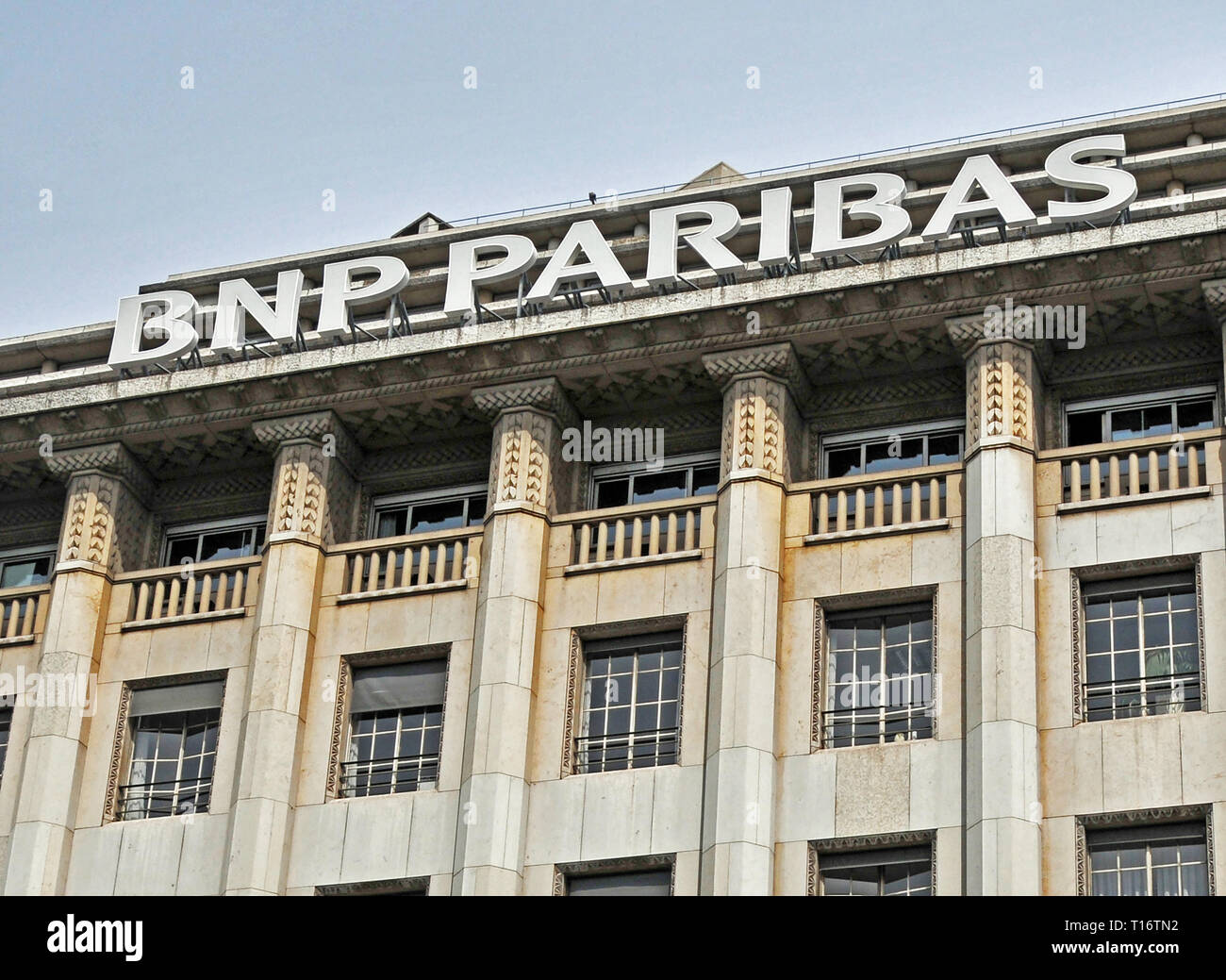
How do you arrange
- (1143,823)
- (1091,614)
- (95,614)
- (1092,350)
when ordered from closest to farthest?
(1143,823) → (1091,614) → (1092,350) → (95,614)

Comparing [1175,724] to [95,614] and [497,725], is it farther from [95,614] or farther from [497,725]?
[95,614]

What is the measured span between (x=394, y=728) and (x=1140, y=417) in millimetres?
13387

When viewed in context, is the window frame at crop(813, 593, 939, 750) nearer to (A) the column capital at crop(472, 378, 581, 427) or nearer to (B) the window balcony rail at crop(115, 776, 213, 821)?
(A) the column capital at crop(472, 378, 581, 427)

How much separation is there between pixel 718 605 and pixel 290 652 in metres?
7.46

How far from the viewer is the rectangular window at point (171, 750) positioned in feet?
137

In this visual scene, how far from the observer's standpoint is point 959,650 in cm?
3803

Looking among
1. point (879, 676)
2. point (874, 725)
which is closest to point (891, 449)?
point (879, 676)

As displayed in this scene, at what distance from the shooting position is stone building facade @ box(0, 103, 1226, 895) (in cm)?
3709

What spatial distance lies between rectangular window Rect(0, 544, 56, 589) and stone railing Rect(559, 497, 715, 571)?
35.2 ft

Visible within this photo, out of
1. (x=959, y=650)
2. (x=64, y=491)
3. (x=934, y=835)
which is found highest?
(x=64, y=491)

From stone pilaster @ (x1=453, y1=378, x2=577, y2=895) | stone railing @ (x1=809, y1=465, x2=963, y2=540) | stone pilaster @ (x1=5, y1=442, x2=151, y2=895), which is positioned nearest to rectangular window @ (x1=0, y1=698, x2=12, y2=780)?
stone pilaster @ (x1=5, y1=442, x2=151, y2=895)

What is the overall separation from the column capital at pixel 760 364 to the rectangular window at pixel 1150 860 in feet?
31.7

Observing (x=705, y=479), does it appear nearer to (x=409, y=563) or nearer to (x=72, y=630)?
(x=409, y=563)

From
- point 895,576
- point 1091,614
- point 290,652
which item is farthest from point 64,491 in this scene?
point 1091,614
